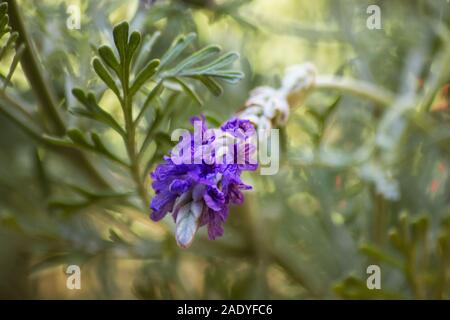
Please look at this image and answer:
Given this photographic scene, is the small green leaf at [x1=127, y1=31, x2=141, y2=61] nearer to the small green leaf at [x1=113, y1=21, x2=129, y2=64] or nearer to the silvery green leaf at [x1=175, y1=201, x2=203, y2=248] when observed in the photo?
the small green leaf at [x1=113, y1=21, x2=129, y2=64]

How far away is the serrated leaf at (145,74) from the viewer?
13.9 inches

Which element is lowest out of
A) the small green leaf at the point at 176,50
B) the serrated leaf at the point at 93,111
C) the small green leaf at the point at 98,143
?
the small green leaf at the point at 98,143

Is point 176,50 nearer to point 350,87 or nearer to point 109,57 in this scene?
point 109,57

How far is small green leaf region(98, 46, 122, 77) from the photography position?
0.35 m

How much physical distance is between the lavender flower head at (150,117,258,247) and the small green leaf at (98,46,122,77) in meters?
0.07

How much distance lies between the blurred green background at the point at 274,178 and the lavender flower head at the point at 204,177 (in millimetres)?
138

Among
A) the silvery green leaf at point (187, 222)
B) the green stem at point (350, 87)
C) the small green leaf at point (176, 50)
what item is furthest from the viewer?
the green stem at point (350, 87)

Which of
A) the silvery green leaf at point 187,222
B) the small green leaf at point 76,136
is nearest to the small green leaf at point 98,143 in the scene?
the small green leaf at point 76,136

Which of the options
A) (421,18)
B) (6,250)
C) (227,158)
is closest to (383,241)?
(421,18)

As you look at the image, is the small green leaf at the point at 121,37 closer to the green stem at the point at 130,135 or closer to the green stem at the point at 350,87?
the green stem at the point at 130,135

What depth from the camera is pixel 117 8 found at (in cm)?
57

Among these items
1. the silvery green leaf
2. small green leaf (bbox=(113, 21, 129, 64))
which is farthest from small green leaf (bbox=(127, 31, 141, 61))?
the silvery green leaf

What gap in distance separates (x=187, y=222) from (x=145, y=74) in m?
0.11
